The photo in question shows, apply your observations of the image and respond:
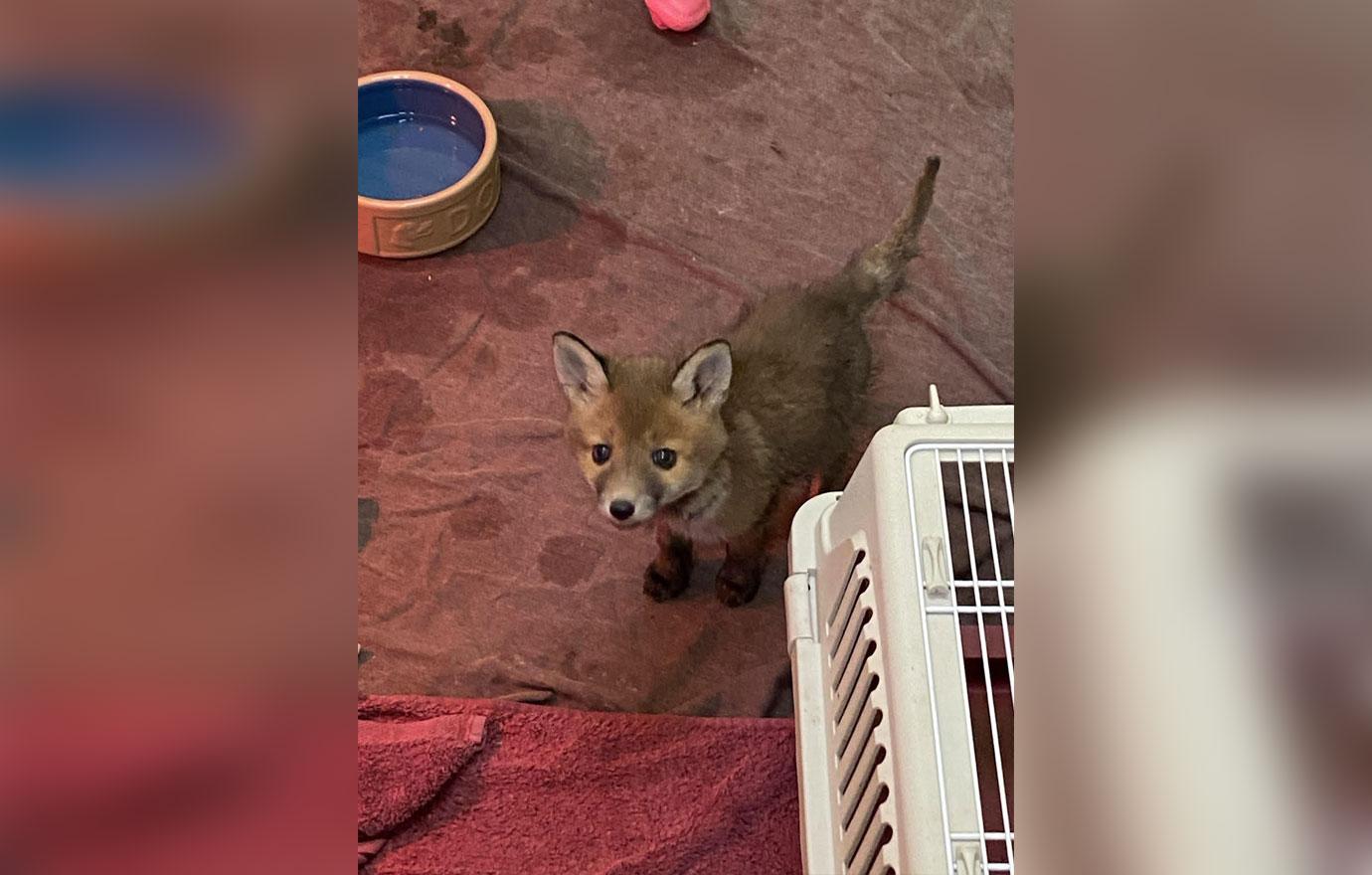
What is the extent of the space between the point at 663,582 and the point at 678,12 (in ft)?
4.66

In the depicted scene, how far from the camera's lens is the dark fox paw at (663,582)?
1836mm

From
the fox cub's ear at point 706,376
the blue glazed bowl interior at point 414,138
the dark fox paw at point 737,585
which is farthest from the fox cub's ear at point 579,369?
the blue glazed bowl interior at point 414,138

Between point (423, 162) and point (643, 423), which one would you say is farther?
point (423, 162)

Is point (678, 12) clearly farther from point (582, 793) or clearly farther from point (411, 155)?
point (582, 793)

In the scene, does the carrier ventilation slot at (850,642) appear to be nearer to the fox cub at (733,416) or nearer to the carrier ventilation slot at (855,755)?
the carrier ventilation slot at (855,755)

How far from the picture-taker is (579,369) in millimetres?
1606

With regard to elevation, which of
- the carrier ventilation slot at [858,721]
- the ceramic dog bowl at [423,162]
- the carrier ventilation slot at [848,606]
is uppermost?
the ceramic dog bowl at [423,162]

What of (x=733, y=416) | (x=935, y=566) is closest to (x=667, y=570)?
(x=733, y=416)

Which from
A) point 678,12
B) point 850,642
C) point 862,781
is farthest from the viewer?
point 678,12

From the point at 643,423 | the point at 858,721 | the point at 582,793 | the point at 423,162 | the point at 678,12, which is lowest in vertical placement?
the point at 582,793
